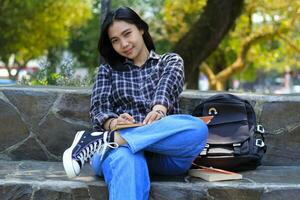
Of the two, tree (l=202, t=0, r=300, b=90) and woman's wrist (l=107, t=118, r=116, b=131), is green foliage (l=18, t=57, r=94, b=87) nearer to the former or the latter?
woman's wrist (l=107, t=118, r=116, b=131)

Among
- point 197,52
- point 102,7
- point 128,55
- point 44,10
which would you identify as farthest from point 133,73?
point 44,10

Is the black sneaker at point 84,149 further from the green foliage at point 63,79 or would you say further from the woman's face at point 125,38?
the green foliage at point 63,79

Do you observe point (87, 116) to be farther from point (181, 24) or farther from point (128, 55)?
point (181, 24)

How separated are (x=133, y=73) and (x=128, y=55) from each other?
13 cm

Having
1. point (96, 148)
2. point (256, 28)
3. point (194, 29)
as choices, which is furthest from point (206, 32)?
point (256, 28)

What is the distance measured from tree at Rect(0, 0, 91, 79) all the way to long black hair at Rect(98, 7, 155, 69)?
14.8 meters

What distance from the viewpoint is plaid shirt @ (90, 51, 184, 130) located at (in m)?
3.46

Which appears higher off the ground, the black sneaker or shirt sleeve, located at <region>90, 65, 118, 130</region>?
shirt sleeve, located at <region>90, 65, 118, 130</region>

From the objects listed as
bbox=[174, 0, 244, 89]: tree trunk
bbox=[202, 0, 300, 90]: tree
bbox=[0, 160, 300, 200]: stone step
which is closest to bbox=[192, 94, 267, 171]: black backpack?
bbox=[0, 160, 300, 200]: stone step

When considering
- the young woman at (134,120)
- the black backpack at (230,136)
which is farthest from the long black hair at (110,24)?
the black backpack at (230,136)

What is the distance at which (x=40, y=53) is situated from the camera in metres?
23.9

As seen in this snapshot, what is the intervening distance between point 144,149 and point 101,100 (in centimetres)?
62

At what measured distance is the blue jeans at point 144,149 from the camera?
2891mm

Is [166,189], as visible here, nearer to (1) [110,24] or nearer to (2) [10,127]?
(1) [110,24]
